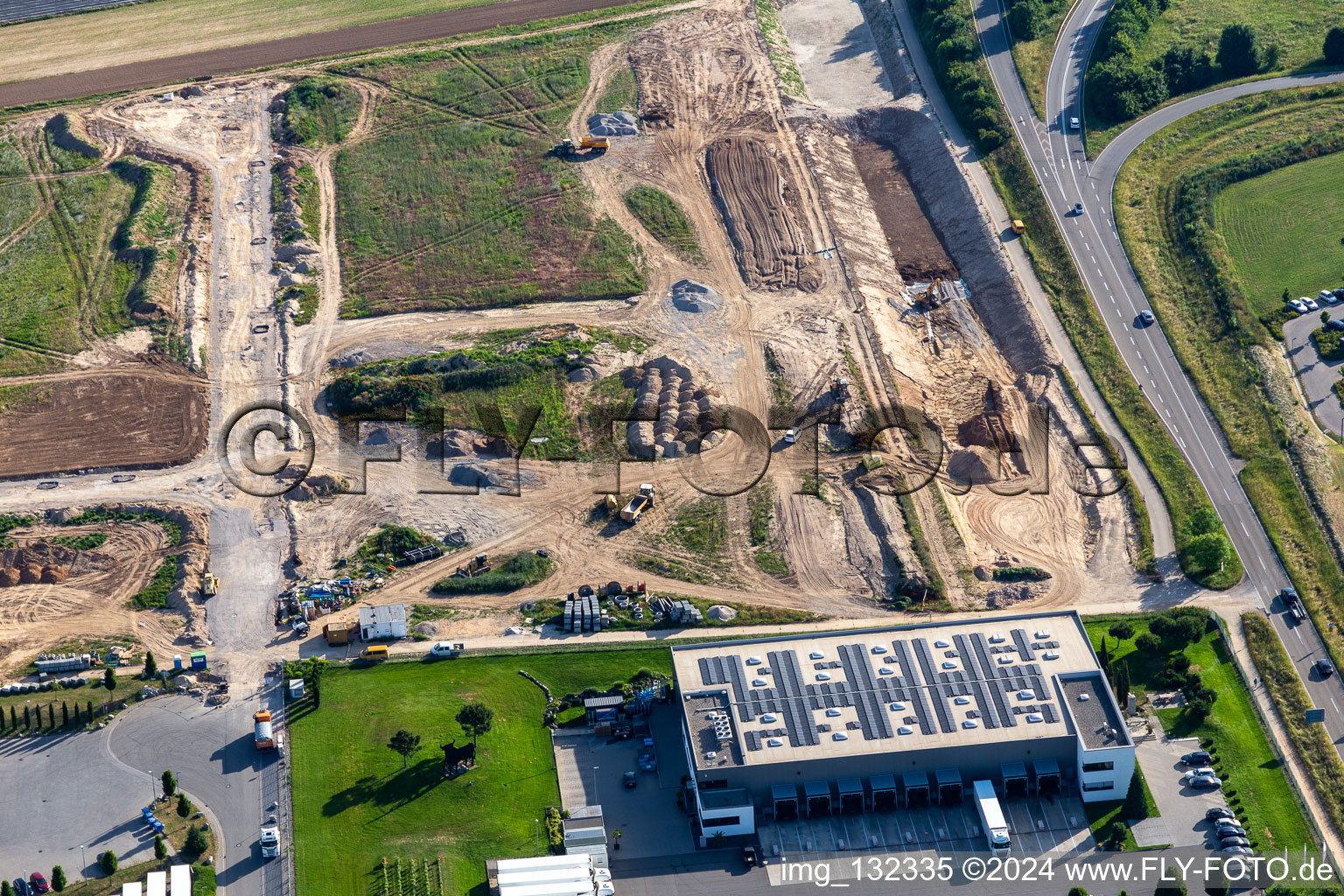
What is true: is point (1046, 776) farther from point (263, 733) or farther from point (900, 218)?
point (900, 218)

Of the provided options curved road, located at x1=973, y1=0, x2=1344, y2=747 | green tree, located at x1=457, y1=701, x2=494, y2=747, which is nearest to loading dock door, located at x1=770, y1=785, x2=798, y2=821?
green tree, located at x1=457, y1=701, x2=494, y2=747

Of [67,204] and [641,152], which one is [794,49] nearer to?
[641,152]

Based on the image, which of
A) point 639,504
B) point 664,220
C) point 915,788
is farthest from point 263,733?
point 664,220

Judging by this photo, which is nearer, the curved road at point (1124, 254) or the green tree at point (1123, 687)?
the green tree at point (1123, 687)

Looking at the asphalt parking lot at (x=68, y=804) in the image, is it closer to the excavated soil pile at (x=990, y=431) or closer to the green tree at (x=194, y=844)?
the green tree at (x=194, y=844)

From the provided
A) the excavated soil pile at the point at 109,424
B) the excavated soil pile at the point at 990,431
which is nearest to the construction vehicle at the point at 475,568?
the excavated soil pile at the point at 109,424

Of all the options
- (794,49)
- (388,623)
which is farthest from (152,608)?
(794,49)
